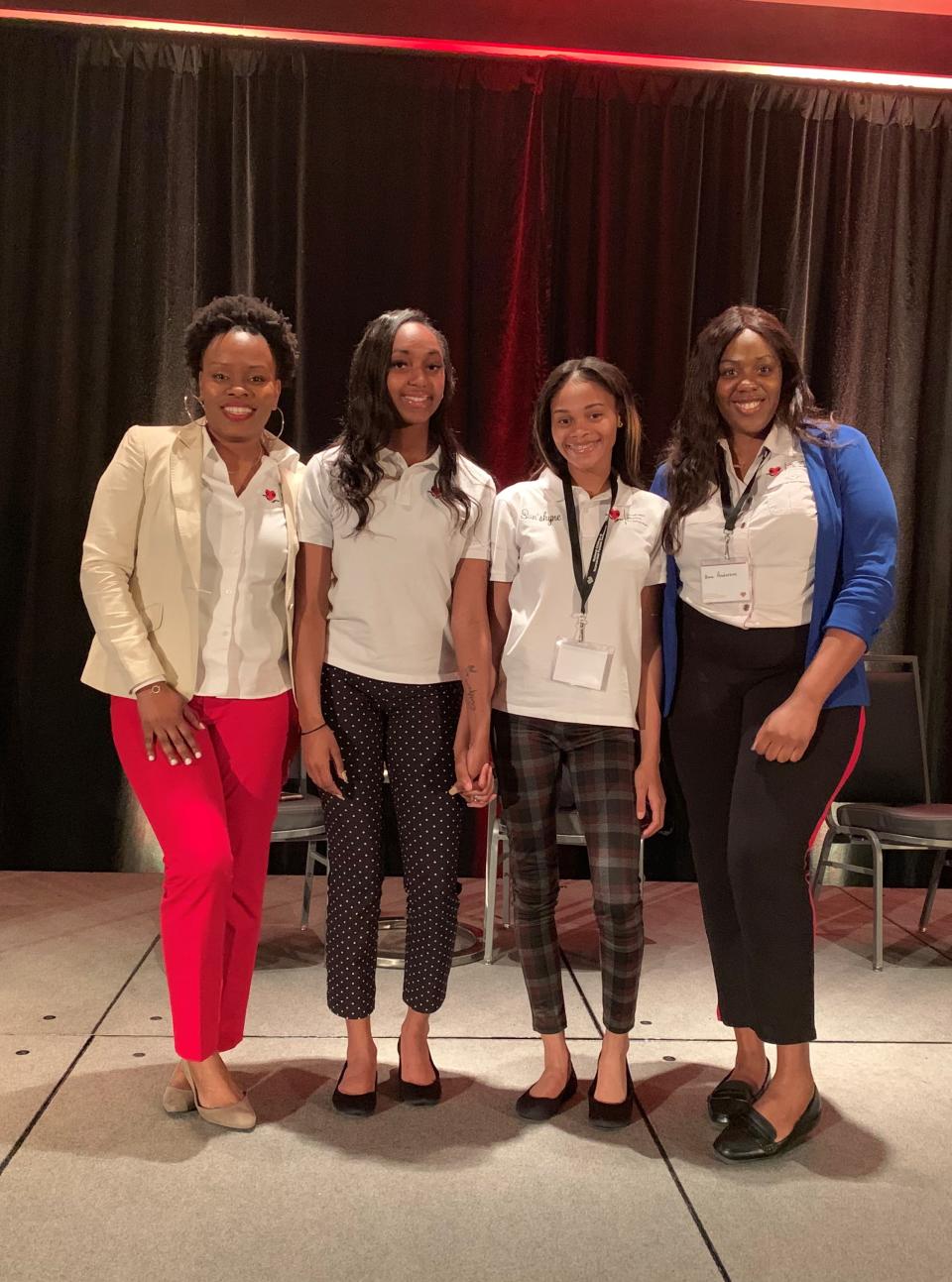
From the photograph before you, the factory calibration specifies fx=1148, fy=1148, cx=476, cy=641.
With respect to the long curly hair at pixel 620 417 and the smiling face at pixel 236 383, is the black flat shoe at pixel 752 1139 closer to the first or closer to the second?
the long curly hair at pixel 620 417

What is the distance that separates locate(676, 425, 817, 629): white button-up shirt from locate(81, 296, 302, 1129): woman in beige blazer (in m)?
0.84

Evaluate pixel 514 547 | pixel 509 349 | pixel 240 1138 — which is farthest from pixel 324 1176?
pixel 509 349

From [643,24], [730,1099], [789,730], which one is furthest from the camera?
[643,24]

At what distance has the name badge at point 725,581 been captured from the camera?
2229 mm

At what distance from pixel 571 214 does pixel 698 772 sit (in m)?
2.90

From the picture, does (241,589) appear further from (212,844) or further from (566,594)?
(566,594)

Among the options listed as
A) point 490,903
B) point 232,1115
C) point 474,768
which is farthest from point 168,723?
point 490,903

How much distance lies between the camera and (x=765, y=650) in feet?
7.30

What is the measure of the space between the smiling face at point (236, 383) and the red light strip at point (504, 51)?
2613mm

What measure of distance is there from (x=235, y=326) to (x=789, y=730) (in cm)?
135

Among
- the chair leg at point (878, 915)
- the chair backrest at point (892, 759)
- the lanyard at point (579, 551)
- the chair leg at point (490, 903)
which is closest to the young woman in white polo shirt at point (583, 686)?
the lanyard at point (579, 551)

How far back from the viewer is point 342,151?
440 centimetres

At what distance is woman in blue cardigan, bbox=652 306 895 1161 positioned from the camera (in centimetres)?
218

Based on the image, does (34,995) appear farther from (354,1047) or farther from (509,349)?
(509,349)
